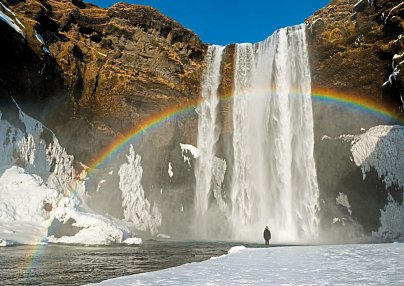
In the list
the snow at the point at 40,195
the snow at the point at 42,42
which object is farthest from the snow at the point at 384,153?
the snow at the point at 42,42

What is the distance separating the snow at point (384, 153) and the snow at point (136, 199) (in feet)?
66.3

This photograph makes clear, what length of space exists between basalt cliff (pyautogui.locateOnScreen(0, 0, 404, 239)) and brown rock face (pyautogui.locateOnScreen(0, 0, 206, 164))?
0.10 metres

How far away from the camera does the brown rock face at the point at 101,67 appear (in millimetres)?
35969

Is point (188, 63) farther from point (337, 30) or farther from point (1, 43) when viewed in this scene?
point (1, 43)

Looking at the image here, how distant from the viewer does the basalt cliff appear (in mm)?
35719

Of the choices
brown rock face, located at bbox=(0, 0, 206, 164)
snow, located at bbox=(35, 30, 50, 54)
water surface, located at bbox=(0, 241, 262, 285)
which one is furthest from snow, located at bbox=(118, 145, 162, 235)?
water surface, located at bbox=(0, 241, 262, 285)

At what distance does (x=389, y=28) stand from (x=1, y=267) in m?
35.4

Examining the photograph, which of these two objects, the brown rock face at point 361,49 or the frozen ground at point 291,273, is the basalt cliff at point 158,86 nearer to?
the brown rock face at point 361,49

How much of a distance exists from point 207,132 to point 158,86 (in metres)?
7.21

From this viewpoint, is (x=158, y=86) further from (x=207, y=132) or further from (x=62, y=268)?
(x=62, y=268)

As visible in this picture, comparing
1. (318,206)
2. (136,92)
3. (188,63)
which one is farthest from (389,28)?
(136,92)

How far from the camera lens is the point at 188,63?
147 ft

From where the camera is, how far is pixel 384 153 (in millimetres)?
36719

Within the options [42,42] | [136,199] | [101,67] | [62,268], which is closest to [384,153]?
[136,199]
